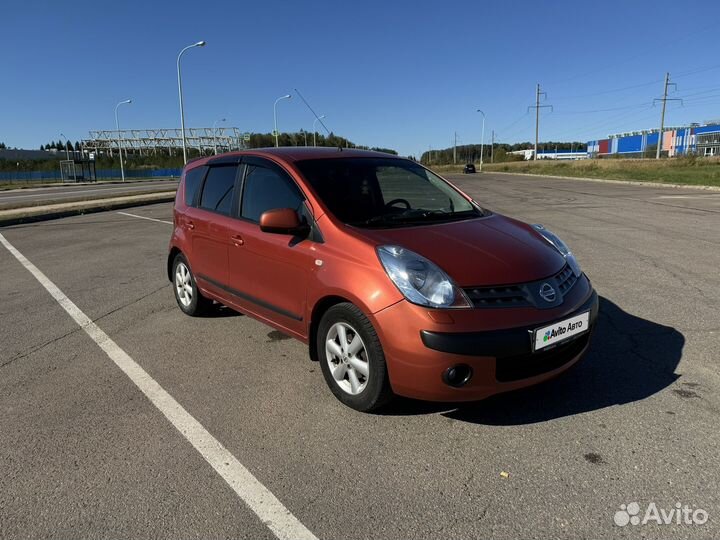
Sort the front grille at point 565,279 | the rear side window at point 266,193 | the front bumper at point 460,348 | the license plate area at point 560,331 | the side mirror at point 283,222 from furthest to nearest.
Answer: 1. the rear side window at point 266,193
2. the side mirror at point 283,222
3. the front grille at point 565,279
4. the license plate area at point 560,331
5. the front bumper at point 460,348

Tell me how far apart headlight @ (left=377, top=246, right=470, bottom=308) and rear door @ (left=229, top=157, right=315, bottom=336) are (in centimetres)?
69

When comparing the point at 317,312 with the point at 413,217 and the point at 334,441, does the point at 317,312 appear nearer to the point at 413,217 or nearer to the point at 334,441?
the point at 334,441

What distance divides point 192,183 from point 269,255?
2.03 metres

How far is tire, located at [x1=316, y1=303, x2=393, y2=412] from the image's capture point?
3.12 metres

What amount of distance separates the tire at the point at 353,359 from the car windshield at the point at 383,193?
71 cm

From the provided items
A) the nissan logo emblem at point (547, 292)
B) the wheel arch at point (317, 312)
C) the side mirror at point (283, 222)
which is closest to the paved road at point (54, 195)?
the side mirror at point (283, 222)

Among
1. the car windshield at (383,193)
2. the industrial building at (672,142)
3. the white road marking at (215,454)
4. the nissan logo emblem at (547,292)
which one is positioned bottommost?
the white road marking at (215,454)

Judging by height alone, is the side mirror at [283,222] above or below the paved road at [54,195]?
above

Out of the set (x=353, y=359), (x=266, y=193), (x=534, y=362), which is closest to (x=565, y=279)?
(x=534, y=362)

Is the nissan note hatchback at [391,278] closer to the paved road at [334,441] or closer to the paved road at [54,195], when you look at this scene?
the paved road at [334,441]

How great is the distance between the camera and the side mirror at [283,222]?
3568 millimetres

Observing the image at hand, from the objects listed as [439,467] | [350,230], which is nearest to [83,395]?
[350,230]

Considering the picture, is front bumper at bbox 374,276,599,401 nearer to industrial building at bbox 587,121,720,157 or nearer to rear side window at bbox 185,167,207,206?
rear side window at bbox 185,167,207,206

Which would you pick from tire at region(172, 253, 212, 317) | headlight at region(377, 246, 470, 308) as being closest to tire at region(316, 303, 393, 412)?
headlight at region(377, 246, 470, 308)
